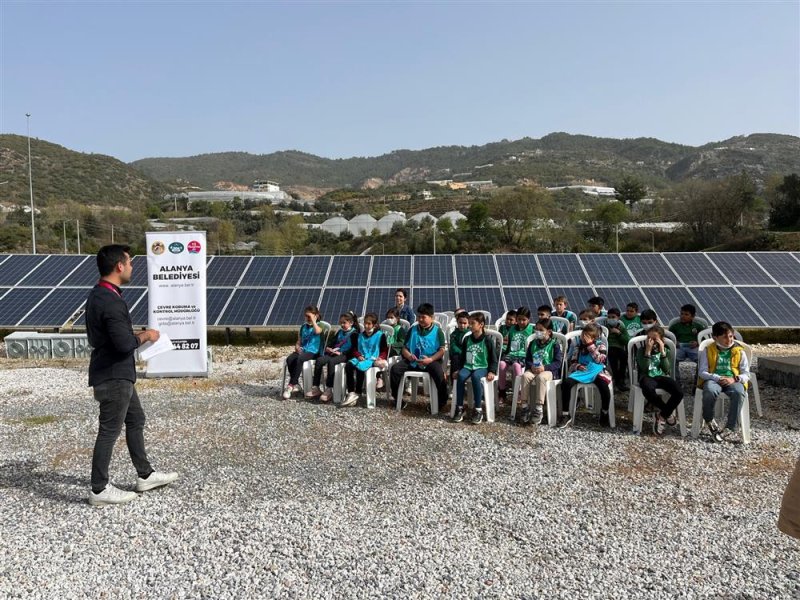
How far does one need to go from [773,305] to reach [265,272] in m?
11.9

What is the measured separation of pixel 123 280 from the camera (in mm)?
5242

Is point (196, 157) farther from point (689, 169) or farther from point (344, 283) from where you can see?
point (344, 283)

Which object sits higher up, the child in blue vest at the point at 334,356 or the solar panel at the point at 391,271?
the solar panel at the point at 391,271

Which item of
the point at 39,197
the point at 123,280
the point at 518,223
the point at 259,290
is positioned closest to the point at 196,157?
the point at 39,197

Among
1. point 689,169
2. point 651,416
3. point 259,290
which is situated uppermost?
point 689,169

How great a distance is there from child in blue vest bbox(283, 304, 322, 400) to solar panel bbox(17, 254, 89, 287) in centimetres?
976

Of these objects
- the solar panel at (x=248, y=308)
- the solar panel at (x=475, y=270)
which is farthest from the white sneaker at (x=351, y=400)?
the solar panel at (x=475, y=270)

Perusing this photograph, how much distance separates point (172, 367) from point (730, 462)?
8653mm

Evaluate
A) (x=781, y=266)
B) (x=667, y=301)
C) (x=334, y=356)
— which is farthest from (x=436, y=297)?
(x=781, y=266)

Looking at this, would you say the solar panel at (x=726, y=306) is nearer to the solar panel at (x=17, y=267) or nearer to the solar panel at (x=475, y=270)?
the solar panel at (x=475, y=270)

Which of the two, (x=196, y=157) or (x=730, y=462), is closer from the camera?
(x=730, y=462)

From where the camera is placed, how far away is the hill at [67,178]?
69.5 metres

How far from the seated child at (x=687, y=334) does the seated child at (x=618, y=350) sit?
2.47 ft

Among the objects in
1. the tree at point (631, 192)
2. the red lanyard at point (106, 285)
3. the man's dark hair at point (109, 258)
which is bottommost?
the red lanyard at point (106, 285)
